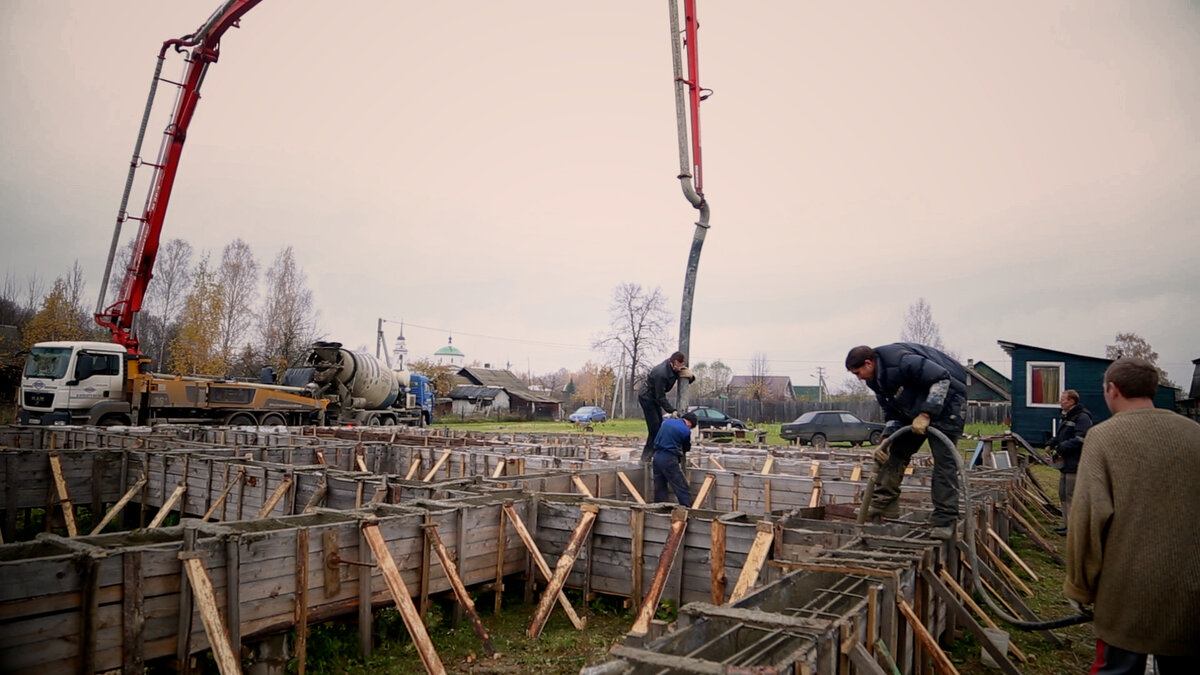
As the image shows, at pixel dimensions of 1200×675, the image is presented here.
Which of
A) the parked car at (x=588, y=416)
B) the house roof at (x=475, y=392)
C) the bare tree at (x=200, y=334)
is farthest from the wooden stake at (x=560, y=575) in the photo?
the house roof at (x=475, y=392)

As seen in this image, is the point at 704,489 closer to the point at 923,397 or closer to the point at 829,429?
the point at 923,397

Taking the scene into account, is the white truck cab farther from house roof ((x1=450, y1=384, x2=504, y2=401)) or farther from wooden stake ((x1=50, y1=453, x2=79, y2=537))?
house roof ((x1=450, y1=384, x2=504, y2=401))

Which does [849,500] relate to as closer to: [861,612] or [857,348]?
[857,348]

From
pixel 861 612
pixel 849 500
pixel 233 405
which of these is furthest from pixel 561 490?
pixel 233 405

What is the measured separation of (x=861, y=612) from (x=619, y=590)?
339 cm

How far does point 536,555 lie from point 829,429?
2566 centimetres

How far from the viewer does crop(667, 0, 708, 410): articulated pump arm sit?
414 inches

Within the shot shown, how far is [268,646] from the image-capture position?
5289mm

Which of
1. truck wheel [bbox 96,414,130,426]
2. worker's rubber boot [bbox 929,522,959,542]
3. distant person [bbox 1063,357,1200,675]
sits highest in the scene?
distant person [bbox 1063,357,1200,675]

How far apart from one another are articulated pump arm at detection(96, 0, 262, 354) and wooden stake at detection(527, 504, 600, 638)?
1925 cm

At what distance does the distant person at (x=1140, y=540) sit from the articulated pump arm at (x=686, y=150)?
23.0 feet

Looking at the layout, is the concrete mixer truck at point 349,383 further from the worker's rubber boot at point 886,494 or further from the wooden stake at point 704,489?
the worker's rubber boot at point 886,494

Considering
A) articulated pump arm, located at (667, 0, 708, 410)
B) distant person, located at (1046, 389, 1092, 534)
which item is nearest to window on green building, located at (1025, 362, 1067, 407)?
distant person, located at (1046, 389, 1092, 534)

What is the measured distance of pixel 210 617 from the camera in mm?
4570
